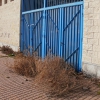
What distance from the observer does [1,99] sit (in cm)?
581

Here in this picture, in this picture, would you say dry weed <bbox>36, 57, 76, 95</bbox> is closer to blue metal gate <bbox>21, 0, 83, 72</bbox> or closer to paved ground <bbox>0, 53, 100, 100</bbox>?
paved ground <bbox>0, 53, 100, 100</bbox>

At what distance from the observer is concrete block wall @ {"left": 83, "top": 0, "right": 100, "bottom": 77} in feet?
24.5

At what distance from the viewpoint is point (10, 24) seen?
1553 centimetres

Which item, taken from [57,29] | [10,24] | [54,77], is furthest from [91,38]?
[10,24]

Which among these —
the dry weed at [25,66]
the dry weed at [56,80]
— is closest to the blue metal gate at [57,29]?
the dry weed at [25,66]

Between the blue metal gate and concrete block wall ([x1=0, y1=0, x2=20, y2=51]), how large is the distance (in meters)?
1.51

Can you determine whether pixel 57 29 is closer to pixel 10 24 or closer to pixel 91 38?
pixel 91 38

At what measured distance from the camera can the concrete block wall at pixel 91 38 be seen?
293 inches

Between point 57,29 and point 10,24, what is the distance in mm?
6600

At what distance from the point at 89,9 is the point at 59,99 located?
3342 millimetres

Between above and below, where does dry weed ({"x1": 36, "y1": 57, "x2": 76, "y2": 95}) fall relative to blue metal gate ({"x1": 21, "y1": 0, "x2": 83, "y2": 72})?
below

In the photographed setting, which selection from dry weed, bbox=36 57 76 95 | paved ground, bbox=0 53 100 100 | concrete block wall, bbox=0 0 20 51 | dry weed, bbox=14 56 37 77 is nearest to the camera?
paved ground, bbox=0 53 100 100

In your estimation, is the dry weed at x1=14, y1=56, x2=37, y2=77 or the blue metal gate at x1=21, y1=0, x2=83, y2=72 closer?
the dry weed at x1=14, y1=56, x2=37, y2=77

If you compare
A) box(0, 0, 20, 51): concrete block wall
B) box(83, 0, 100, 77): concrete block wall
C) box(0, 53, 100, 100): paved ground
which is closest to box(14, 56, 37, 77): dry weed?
box(0, 53, 100, 100): paved ground
